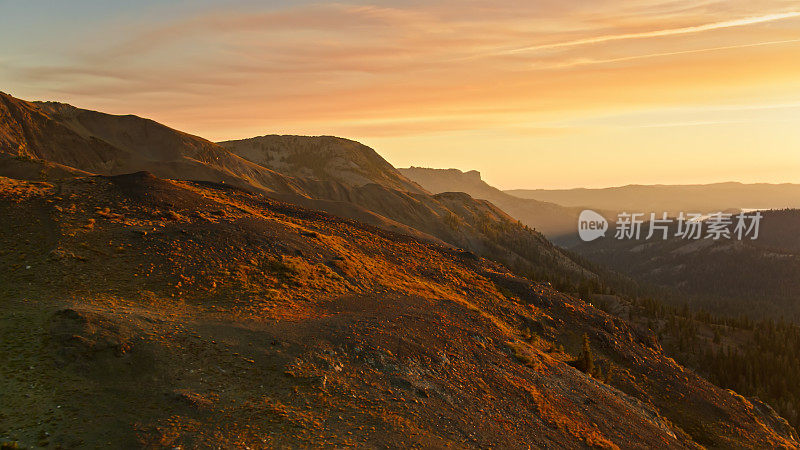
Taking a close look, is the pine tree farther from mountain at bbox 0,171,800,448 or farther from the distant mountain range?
mountain at bbox 0,171,800,448

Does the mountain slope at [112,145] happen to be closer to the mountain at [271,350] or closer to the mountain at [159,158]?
the mountain at [159,158]

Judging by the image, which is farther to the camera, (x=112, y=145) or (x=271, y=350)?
A: (x=112, y=145)

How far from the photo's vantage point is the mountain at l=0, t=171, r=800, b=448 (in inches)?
762

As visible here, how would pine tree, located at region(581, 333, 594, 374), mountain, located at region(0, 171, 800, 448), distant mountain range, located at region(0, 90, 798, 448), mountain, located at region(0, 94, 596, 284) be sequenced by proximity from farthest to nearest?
mountain, located at region(0, 94, 596, 284), pine tree, located at region(581, 333, 594, 374), distant mountain range, located at region(0, 90, 798, 448), mountain, located at region(0, 171, 800, 448)

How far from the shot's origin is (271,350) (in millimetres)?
24938

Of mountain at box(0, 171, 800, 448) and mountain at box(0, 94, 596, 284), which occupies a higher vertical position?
mountain at box(0, 94, 596, 284)

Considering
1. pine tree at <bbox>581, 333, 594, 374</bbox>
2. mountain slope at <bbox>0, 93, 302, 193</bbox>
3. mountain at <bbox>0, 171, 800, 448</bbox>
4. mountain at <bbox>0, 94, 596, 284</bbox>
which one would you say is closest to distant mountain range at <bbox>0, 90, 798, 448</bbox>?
mountain at <bbox>0, 171, 800, 448</bbox>

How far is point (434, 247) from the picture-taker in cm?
7075

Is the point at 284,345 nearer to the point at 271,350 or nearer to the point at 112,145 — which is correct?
the point at 271,350

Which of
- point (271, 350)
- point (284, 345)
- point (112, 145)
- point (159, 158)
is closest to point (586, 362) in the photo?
point (284, 345)

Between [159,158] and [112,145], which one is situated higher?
[112,145]

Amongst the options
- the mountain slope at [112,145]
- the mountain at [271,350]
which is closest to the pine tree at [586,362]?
the mountain at [271,350]

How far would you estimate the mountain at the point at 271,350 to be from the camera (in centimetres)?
1936

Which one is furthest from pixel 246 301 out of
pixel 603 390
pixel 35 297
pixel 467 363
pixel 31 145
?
pixel 31 145
